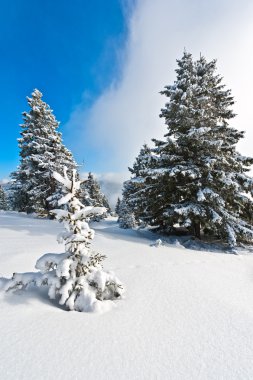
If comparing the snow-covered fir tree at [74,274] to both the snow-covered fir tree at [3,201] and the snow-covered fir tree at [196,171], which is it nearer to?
the snow-covered fir tree at [196,171]

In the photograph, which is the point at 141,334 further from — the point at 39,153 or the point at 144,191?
the point at 39,153

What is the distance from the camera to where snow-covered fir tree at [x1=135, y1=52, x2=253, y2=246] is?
11516 mm

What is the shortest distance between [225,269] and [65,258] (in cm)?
528

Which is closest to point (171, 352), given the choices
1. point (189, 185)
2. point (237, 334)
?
point (237, 334)

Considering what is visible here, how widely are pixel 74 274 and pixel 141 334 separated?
1497mm

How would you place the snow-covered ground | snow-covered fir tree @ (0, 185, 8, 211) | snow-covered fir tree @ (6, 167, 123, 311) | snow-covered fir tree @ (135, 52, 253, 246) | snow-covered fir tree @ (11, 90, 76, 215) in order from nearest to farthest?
the snow-covered ground
snow-covered fir tree @ (6, 167, 123, 311)
snow-covered fir tree @ (135, 52, 253, 246)
snow-covered fir tree @ (11, 90, 76, 215)
snow-covered fir tree @ (0, 185, 8, 211)

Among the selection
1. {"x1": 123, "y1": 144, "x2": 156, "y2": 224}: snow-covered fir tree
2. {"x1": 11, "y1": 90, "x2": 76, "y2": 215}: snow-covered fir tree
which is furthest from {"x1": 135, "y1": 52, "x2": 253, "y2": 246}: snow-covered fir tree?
{"x1": 11, "y1": 90, "x2": 76, "y2": 215}: snow-covered fir tree

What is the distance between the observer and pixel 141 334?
3.32 meters

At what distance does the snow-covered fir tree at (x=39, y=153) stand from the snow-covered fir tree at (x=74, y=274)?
17.0m

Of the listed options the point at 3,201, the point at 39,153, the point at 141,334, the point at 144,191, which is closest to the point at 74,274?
the point at 141,334

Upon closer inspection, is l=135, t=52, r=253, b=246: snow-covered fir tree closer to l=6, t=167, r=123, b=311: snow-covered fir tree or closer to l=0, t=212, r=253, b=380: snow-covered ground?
l=0, t=212, r=253, b=380: snow-covered ground

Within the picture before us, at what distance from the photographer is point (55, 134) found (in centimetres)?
2295

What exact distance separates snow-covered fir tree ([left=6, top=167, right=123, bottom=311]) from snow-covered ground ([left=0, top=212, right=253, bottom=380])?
22cm

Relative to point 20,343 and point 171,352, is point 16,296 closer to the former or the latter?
point 20,343
